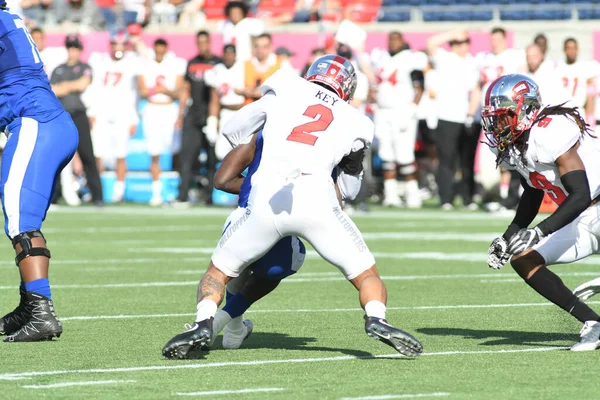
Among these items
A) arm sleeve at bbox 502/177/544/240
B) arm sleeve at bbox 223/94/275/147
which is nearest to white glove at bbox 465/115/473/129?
arm sleeve at bbox 502/177/544/240

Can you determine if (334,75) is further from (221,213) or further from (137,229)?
(221,213)

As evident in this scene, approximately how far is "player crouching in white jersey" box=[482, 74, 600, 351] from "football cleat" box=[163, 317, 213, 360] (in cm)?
137

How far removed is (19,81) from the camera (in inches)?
255

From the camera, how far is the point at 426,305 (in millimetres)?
7793

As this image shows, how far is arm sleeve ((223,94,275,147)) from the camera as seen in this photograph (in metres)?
5.74

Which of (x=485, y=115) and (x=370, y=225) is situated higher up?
(x=485, y=115)

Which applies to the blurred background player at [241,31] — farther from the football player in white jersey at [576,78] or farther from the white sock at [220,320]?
the white sock at [220,320]

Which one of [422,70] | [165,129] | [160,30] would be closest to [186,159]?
[165,129]

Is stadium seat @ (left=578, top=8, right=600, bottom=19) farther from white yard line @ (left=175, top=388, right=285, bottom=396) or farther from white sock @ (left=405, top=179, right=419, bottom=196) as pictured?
white yard line @ (left=175, top=388, right=285, bottom=396)

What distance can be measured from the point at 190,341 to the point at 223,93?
11156mm

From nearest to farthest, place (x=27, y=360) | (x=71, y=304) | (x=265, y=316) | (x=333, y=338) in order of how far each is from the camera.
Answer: (x=27, y=360) < (x=333, y=338) < (x=265, y=316) < (x=71, y=304)

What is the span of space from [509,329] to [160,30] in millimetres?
18162

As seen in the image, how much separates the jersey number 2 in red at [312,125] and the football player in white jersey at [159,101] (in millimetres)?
12028

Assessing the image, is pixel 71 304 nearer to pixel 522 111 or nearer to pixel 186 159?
pixel 522 111
